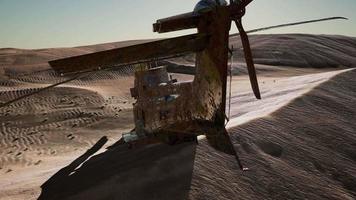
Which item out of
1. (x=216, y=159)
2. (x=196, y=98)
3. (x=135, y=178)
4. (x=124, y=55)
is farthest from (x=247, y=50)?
(x=135, y=178)

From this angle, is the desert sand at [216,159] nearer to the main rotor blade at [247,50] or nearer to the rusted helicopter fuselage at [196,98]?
the rusted helicopter fuselage at [196,98]

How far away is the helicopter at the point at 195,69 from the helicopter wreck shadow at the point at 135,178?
14.6 inches

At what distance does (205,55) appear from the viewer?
283 inches

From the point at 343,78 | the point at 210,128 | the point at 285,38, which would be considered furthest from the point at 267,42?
the point at 210,128

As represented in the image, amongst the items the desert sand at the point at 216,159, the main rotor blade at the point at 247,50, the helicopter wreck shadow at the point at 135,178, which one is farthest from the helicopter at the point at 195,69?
the desert sand at the point at 216,159

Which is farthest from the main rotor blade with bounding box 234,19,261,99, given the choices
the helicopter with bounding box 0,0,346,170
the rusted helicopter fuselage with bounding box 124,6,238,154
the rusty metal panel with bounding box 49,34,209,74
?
the rusty metal panel with bounding box 49,34,209,74

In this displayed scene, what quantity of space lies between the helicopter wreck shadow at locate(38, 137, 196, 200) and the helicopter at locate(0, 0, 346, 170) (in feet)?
1.21

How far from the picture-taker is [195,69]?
796 centimetres

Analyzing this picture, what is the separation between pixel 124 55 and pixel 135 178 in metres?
3.73

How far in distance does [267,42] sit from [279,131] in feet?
131

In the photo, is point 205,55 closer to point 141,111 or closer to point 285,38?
point 141,111

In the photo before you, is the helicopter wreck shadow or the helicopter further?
the helicopter wreck shadow

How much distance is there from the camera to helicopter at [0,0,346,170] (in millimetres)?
5641

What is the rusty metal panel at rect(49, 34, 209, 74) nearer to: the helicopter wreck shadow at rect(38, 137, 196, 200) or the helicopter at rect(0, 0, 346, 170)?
the helicopter at rect(0, 0, 346, 170)
